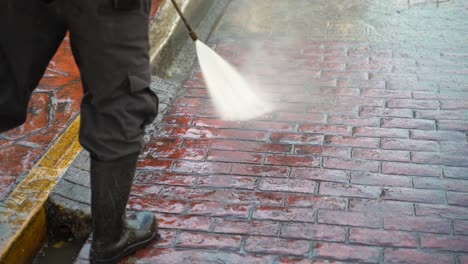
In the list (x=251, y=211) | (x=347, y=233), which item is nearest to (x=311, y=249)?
(x=347, y=233)

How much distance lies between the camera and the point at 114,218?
9.64ft

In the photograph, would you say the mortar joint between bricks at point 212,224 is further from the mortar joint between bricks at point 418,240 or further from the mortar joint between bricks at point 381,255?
the mortar joint between bricks at point 418,240

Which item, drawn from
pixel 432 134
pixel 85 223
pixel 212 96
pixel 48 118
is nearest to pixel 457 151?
pixel 432 134

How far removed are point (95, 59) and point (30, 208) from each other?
3.01 feet

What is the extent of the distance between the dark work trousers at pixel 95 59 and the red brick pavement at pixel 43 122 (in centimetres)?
74

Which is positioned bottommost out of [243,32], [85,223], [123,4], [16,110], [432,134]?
[243,32]

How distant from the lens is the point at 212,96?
4.54 meters

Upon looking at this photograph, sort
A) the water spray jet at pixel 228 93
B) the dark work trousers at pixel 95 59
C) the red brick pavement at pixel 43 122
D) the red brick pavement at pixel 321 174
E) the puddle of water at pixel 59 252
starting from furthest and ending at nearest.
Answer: the water spray jet at pixel 228 93 → the red brick pavement at pixel 43 122 → the puddle of water at pixel 59 252 → the red brick pavement at pixel 321 174 → the dark work trousers at pixel 95 59

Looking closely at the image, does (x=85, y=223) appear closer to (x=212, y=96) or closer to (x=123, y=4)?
(x=123, y=4)

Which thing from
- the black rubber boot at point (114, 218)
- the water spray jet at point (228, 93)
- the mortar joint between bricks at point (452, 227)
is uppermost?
the black rubber boot at point (114, 218)

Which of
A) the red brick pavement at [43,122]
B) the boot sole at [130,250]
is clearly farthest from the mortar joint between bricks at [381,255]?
the red brick pavement at [43,122]

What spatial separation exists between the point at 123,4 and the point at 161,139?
1.59m

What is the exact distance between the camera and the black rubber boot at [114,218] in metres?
2.84

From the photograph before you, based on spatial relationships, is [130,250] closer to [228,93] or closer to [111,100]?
[111,100]
